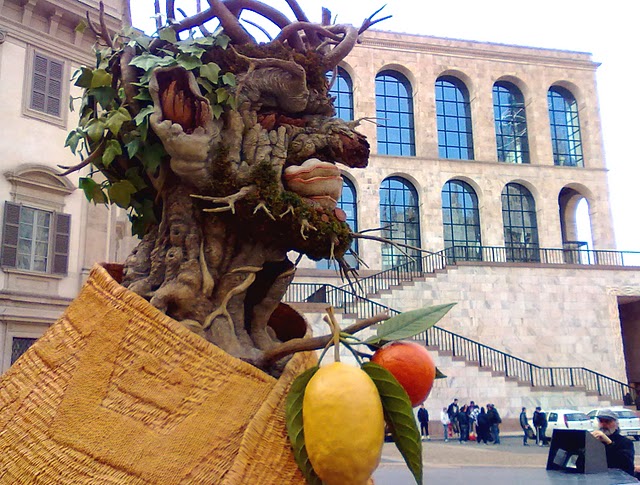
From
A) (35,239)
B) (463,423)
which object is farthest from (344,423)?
(463,423)

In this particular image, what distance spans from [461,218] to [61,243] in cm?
2279

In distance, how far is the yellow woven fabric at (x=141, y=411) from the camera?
2027 millimetres

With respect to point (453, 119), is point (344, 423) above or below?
below

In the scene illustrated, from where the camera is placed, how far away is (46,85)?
18.5 m

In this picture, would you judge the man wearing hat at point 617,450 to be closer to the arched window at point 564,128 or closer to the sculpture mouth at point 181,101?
the sculpture mouth at point 181,101

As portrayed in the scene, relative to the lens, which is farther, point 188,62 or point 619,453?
point 619,453

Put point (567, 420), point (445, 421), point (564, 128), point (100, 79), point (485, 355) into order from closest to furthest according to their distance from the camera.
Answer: point (100, 79) → point (567, 420) → point (445, 421) → point (485, 355) → point (564, 128)

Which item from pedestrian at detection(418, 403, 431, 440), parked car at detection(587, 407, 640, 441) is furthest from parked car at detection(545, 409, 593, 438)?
pedestrian at detection(418, 403, 431, 440)

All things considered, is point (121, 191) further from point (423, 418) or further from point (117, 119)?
point (423, 418)

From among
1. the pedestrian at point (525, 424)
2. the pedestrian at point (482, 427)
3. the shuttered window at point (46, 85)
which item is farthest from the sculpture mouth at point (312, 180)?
the pedestrian at point (525, 424)

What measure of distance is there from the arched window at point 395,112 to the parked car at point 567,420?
18785 millimetres

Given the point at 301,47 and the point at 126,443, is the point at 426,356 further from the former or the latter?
the point at 301,47

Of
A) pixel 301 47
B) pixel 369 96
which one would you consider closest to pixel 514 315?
pixel 369 96

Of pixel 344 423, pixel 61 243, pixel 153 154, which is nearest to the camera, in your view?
pixel 344 423
